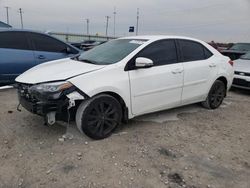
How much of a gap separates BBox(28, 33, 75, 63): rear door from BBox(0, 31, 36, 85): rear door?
157 mm

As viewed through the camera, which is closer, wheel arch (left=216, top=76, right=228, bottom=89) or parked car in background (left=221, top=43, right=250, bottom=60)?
wheel arch (left=216, top=76, right=228, bottom=89)

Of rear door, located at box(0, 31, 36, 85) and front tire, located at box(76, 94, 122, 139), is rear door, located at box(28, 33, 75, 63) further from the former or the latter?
front tire, located at box(76, 94, 122, 139)

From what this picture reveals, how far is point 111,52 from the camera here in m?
4.50

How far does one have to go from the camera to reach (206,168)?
3258 millimetres

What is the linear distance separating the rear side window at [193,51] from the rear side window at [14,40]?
11.7ft

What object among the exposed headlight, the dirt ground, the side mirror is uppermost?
the side mirror

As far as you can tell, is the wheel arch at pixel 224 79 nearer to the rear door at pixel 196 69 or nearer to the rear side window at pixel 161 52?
the rear door at pixel 196 69

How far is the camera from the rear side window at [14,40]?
234 inches

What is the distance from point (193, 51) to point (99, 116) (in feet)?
7.88

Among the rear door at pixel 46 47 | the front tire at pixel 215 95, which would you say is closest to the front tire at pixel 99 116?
the front tire at pixel 215 95

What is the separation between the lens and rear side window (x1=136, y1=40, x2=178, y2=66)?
4.42m

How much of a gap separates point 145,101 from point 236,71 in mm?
4685

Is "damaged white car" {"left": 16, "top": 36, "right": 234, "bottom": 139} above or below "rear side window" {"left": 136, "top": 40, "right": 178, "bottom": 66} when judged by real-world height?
below

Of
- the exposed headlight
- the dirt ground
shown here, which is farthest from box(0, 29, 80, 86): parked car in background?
the exposed headlight
